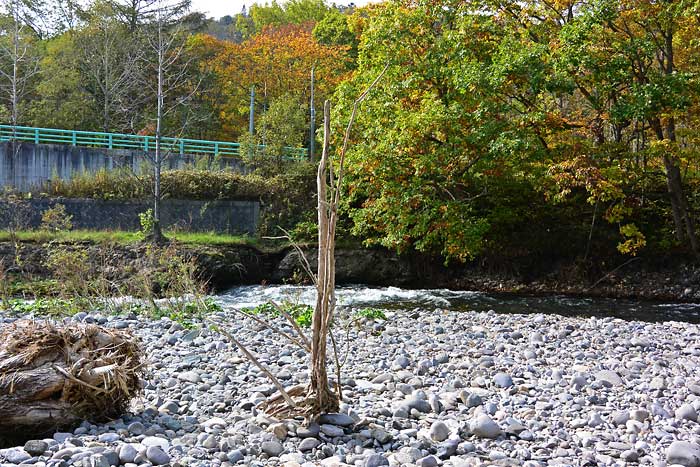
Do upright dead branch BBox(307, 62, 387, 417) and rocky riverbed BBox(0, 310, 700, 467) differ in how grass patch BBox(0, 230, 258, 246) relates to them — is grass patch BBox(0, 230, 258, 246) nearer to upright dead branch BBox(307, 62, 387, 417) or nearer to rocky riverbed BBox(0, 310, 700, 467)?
rocky riverbed BBox(0, 310, 700, 467)

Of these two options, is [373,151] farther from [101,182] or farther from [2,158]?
[2,158]

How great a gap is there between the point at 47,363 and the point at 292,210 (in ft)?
46.6

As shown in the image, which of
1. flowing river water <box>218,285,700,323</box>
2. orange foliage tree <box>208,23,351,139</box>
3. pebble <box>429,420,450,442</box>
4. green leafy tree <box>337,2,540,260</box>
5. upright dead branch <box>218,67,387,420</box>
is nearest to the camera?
pebble <box>429,420,450,442</box>

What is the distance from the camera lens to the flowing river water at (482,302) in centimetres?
1089

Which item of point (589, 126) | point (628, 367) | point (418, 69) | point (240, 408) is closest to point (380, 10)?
point (418, 69)

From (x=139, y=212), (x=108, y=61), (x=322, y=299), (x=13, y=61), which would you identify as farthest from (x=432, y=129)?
(x=13, y=61)

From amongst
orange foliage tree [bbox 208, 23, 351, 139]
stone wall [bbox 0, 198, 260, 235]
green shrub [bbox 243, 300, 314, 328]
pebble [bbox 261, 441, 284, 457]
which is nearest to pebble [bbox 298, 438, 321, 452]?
pebble [bbox 261, 441, 284, 457]

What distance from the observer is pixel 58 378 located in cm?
356

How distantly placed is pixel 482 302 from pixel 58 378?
31.8ft

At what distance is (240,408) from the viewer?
4117 mm

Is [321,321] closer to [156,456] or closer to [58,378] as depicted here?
[156,456]

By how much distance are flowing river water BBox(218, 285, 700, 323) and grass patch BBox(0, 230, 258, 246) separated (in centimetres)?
230

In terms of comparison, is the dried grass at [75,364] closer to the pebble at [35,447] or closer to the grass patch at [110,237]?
the pebble at [35,447]

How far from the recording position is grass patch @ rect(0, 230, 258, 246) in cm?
1454
